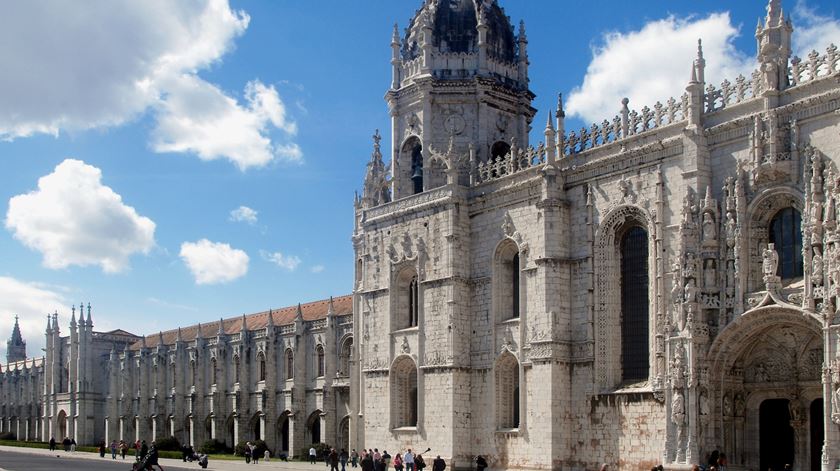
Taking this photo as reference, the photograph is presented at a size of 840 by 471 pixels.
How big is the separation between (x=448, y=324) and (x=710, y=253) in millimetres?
11572

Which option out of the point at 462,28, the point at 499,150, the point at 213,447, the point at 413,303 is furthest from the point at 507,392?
the point at 213,447

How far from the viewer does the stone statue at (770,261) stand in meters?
28.1

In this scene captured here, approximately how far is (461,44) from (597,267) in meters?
12.6

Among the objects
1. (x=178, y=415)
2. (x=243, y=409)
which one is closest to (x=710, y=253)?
(x=243, y=409)

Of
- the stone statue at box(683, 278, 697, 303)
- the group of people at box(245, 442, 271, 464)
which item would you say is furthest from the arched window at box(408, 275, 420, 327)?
the group of people at box(245, 442, 271, 464)

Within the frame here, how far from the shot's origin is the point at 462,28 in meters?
42.3

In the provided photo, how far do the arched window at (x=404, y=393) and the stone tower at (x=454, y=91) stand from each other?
276 inches

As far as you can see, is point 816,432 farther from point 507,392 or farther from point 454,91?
point 454,91

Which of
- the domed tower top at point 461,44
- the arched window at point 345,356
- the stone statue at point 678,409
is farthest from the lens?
the arched window at point 345,356

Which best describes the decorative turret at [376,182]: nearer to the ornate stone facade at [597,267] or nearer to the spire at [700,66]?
the ornate stone facade at [597,267]

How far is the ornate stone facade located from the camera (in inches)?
1121

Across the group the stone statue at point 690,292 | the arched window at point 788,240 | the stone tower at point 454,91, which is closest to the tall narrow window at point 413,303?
the stone tower at point 454,91

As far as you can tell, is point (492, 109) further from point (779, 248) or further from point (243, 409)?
point (243, 409)

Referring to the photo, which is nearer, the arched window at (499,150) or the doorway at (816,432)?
the doorway at (816,432)
